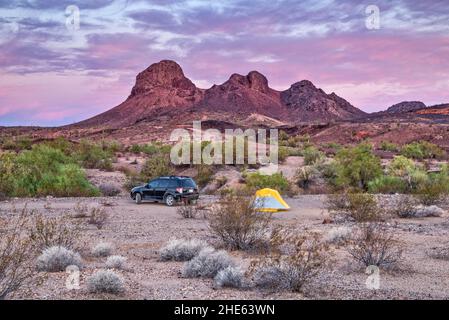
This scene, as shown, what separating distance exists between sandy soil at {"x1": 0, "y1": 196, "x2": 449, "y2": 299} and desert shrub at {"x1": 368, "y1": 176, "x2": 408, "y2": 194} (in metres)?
10.2

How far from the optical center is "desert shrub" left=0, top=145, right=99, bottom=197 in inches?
1133

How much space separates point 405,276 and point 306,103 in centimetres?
13677

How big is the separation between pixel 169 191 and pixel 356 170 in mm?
11839

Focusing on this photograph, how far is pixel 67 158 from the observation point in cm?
4106

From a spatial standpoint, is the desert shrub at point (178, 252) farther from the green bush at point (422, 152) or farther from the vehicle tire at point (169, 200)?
the green bush at point (422, 152)

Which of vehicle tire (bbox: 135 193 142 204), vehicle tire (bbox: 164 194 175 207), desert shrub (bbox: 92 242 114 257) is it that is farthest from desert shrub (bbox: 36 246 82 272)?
vehicle tire (bbox: 135 193 142 204)

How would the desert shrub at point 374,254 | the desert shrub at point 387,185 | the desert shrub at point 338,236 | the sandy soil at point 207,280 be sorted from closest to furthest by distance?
the sandy soil at point 207,280
the desert shrub at point 374,254
the desert shrub at point 338,236
the desert shrub at point 387,185

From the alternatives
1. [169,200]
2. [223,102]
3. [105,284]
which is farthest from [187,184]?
[223,102]

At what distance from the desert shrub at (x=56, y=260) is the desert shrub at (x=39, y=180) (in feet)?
59.9

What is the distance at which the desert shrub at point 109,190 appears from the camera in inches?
1223

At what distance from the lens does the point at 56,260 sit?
35.8 feet

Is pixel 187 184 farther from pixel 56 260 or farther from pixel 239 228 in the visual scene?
pixel 56 260

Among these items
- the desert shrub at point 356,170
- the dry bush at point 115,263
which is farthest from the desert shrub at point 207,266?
the desert shrub at point 356,170
